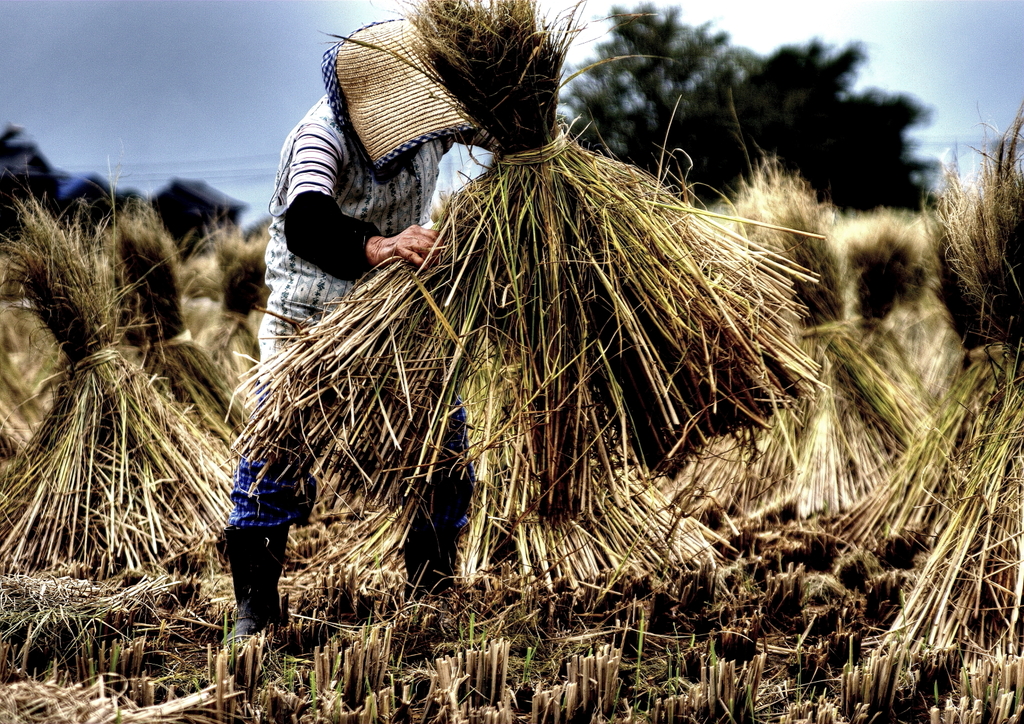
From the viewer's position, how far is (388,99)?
2.16 m

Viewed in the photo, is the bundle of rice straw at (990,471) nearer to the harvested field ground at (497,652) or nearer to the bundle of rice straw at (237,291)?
the harvested field ground at (497,652)

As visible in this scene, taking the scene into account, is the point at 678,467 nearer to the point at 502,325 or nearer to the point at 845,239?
the point at 502,325

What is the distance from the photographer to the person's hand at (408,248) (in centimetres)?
193

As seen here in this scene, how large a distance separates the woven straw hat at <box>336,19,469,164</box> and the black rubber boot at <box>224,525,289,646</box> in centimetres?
91

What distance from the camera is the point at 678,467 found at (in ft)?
7.00

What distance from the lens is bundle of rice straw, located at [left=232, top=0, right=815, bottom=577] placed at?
6.15ft

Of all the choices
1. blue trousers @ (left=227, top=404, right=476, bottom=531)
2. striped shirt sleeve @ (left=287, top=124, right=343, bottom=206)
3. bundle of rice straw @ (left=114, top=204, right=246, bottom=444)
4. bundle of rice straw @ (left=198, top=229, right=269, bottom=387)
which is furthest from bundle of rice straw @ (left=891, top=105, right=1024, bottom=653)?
bundle of rice straw @ (left=198, top=229, right=269, bottom=387)

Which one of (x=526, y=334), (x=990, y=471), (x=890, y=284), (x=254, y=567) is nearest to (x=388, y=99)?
(x=526, y=334)

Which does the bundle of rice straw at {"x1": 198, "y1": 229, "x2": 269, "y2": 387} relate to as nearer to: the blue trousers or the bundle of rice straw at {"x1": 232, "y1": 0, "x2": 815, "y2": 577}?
the blue trousers

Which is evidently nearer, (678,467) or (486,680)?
(486,680)

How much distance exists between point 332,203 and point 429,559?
942 mm

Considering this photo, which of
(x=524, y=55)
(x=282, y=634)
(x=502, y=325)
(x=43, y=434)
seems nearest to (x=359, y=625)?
(x=282, y=634)

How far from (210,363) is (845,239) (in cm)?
317

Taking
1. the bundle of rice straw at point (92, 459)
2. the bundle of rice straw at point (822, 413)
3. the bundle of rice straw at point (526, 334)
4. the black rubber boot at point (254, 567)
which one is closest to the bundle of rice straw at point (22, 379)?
the bundle of rice straw at point (92, 459)
